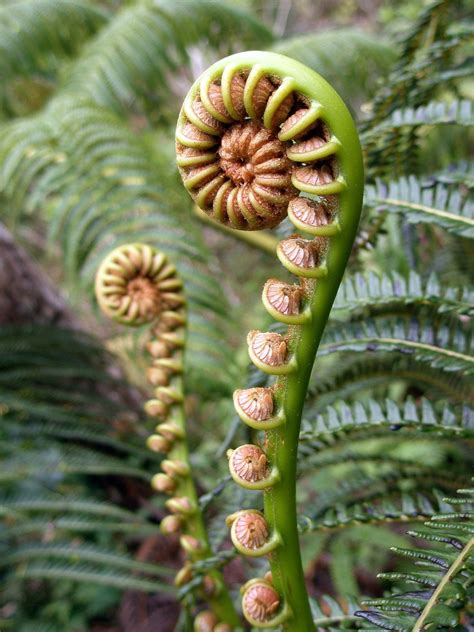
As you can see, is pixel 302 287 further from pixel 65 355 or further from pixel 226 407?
pixel 226 407

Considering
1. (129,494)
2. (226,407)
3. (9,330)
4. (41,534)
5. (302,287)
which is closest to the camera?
(302,287)

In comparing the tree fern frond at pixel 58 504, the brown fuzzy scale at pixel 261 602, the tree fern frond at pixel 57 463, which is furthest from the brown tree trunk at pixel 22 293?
the brown fuzzy scale at pixel 261 602

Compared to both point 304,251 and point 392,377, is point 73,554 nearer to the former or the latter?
point 392,377

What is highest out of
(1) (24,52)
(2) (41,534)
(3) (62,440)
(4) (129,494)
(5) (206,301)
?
(1) (24,52)

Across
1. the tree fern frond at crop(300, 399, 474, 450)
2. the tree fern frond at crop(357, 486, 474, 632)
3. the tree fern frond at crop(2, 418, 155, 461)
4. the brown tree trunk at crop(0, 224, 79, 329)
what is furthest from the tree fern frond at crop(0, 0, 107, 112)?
the tree fern frond at crop(357, 486, 474, 632)

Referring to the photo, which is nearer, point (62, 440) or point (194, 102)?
point (194, 102)

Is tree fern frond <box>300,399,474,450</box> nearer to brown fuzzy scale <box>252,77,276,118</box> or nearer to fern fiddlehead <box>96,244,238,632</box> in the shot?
fern fiddlehead <box>96,244,238,632</box>

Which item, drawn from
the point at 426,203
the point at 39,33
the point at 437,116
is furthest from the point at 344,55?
the point at 426,203

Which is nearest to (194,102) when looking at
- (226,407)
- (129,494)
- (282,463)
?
(282,463)
